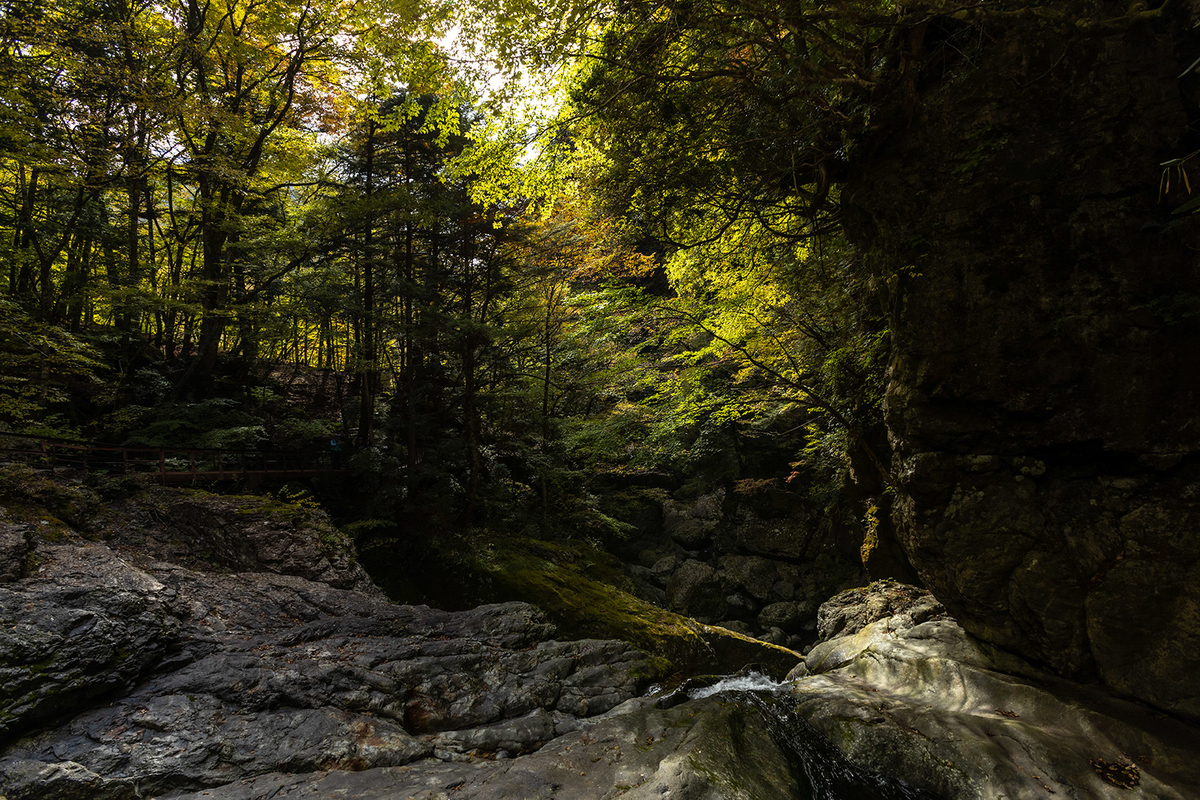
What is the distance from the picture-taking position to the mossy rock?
27.1ft

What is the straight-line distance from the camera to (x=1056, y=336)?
485cm

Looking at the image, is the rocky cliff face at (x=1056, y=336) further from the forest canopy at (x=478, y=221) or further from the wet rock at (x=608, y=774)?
the wet rock at (x=608, y=774)

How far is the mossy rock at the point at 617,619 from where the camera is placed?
826cm

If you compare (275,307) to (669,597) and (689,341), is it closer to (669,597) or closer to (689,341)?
(689,341)

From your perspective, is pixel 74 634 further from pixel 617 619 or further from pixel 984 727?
pixel 984 727

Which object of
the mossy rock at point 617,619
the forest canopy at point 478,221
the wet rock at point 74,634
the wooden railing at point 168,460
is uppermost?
the forest canopy at point 478,221

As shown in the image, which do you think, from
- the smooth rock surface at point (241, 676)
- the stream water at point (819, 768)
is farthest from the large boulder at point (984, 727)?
the smooth rock surface at point (241, 676)

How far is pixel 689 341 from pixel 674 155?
10.3m

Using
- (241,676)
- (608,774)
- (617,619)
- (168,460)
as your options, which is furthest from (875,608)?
(168,460)

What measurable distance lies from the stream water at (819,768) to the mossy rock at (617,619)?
2220 mm

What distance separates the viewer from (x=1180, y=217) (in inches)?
169

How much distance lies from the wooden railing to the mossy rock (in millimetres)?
5759

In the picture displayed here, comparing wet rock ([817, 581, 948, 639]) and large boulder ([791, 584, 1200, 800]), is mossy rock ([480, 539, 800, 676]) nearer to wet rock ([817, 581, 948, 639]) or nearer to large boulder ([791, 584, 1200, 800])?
wet rock ([817, 581, 948, 639])

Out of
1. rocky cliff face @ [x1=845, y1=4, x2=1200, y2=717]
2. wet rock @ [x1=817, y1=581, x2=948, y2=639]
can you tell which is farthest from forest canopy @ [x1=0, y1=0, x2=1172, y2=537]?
wet rock @ [x1=817, y1=581, x2=948, y2=639]
